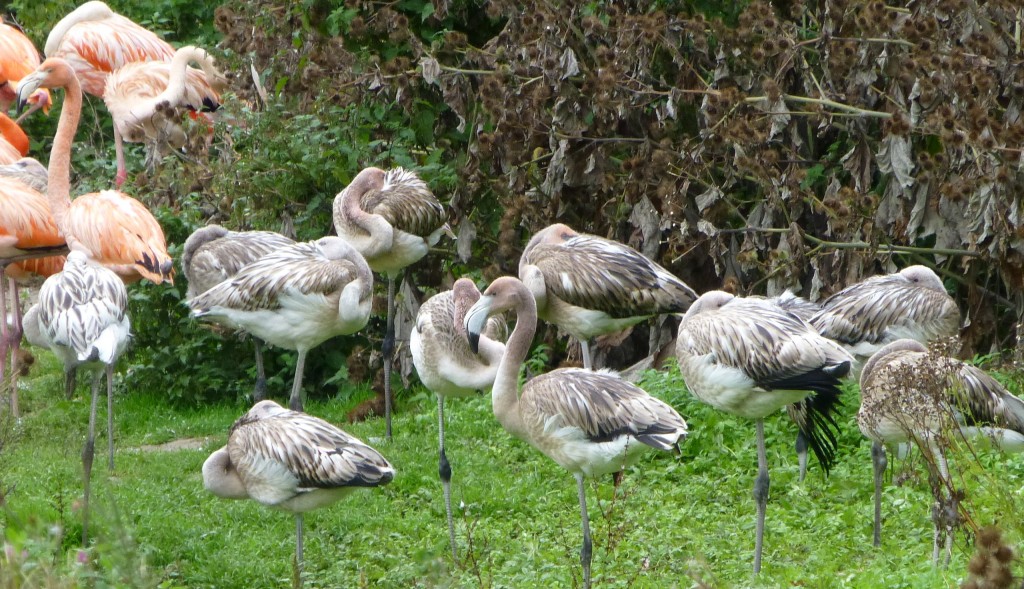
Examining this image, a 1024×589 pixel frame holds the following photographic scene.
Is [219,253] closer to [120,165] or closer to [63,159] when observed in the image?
[63,159]

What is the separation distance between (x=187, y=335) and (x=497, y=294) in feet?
15.5

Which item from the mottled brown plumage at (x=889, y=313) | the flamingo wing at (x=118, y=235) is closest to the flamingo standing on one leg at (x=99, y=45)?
the flamingo wing at (x=118, y=235)

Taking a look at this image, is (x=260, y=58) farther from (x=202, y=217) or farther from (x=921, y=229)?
(x=921, y=229)

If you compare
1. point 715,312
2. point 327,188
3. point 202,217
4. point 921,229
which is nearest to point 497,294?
point 715,312

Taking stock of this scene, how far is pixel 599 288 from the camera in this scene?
720 cm

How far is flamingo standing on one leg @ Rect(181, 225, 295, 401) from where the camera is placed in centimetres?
820

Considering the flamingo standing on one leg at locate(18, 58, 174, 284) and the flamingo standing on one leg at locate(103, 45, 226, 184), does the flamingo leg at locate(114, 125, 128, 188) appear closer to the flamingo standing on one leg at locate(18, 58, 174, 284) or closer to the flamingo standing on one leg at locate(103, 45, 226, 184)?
the flamingo standing on one leg at locate(103, 45, 226, 184)

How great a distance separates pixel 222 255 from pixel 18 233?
65.6 inches

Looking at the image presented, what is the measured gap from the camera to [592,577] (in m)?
5.87

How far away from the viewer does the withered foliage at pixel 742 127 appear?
24.8 ft

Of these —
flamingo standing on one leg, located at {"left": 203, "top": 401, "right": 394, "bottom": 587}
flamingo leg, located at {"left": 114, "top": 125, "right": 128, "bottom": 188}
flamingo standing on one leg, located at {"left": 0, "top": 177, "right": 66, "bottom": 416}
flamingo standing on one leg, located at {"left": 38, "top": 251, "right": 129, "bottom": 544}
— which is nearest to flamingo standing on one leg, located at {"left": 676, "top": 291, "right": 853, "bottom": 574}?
flamingo standing on one leg, located at {"left": 203, "top": 401, "right": 394, "bottom": 587}

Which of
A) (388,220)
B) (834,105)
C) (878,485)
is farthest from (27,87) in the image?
(878,485)

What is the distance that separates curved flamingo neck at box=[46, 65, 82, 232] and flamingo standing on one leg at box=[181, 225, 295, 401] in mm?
879

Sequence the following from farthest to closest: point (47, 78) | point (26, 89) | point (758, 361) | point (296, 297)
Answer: point (47, 78) → point (26, 89) → point (296, 297) → point (758, 361)
